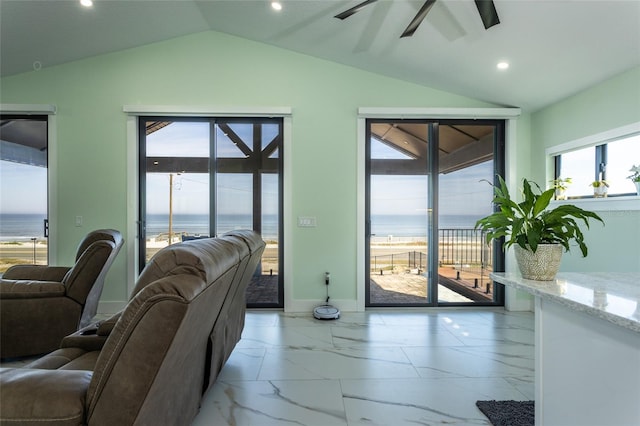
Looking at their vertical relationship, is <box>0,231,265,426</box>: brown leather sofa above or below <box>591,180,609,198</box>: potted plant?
below

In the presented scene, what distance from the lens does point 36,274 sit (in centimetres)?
258

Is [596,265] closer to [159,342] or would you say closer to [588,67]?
[588,67]

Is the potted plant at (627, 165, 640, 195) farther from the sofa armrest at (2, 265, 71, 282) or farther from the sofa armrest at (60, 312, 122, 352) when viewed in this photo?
the sofa armrest at (2, 265, 71, 282)

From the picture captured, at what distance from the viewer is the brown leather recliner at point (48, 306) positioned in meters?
2.23

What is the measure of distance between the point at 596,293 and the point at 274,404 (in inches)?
67.7

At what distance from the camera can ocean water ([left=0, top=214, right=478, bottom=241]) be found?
3.50 meters

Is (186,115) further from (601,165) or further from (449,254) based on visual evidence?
(601,165)

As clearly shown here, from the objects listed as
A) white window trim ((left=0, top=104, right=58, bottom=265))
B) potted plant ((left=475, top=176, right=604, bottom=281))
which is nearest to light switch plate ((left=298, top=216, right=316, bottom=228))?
potted plant ((left=475, top=176, right=604, bottom=281))

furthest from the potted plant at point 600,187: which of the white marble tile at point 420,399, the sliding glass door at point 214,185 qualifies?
the sliding glass door at point 214,185

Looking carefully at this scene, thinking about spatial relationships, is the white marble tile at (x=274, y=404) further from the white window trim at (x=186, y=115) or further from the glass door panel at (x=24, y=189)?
the glass door panel at (x=24, y=189)

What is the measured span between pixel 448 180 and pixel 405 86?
1.27 meters

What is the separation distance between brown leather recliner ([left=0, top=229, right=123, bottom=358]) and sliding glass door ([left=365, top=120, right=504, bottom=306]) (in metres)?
2.76

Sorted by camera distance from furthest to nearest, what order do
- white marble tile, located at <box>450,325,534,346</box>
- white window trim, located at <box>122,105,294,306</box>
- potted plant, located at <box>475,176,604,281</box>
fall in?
white window trim, located at <box>122,105,294,306</box>
white marble tile, located at <box>450,325,534,346</box>
potted plant, located at <box>475,176,604,281</box>

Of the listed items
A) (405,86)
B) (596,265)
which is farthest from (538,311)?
(405,86)
